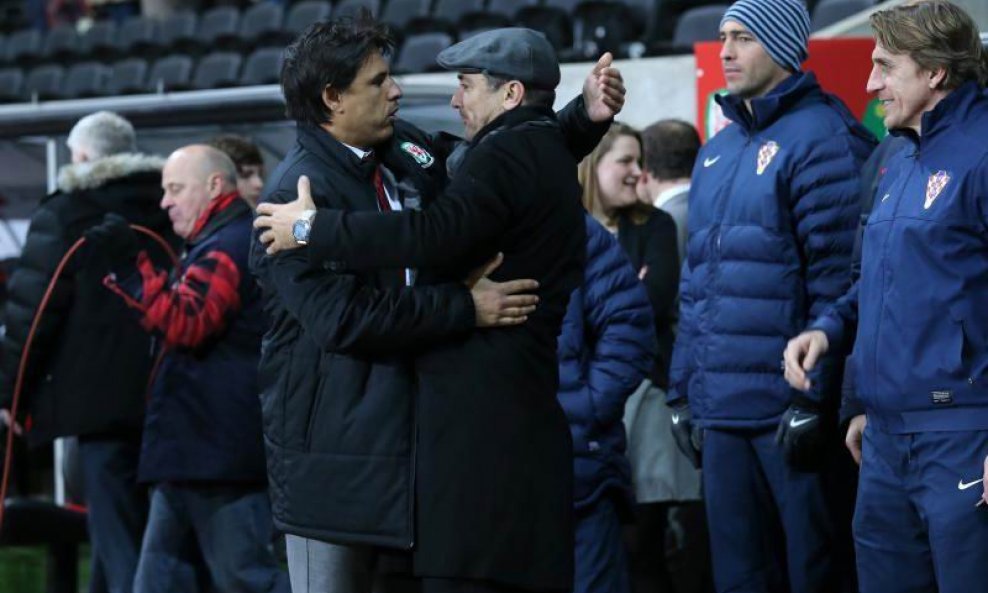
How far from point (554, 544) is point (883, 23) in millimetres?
1226

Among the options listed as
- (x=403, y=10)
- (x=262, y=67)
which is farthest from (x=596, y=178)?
(x=403, y=10)

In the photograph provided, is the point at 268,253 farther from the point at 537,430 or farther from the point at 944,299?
the point at 944,299

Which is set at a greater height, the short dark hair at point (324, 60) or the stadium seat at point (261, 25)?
the short dark hair at point (324, 60)

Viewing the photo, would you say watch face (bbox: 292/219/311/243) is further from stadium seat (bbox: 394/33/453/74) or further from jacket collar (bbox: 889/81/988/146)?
stadium seat (bbox: 394/33/453/74)

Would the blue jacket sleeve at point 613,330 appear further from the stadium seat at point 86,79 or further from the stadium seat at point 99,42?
the stadium seat at point 99,42

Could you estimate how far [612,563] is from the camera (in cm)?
444

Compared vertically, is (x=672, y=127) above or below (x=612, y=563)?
above

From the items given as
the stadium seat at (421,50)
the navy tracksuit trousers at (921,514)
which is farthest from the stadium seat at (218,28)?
the navy tracksuit trousers at (921,514)

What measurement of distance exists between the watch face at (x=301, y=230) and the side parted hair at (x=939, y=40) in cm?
122

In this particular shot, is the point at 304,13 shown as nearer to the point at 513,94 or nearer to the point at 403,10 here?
the point at 403,10

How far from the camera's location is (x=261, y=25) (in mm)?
13820

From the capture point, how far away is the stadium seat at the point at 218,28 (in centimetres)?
1327

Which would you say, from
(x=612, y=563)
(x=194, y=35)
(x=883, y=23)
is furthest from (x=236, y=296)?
(x=194, y=35)

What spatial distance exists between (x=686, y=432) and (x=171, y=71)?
9.38 meters
